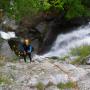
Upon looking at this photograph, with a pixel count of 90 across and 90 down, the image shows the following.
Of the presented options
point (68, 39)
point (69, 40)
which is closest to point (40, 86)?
point (69, 40)

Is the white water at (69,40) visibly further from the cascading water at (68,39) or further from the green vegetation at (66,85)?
the green vegetation at (66,85)

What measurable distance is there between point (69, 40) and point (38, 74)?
17.2 m

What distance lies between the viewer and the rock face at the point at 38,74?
13602 millimetres

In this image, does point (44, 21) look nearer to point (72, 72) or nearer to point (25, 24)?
point (25, 24)

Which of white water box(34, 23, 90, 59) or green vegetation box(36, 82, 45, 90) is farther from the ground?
green vegetation box(36, 82, 45, 90)

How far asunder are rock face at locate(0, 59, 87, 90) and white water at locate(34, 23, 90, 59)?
45.9 feet

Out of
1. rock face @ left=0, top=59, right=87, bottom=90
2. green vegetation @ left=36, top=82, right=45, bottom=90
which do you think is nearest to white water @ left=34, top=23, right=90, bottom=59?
rock face @ left=0, top=59, right=87, bottom=90

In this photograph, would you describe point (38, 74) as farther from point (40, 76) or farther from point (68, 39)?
point (68, 39)

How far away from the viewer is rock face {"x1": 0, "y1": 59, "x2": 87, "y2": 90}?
13602mm

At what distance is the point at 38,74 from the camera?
14359 millimetres

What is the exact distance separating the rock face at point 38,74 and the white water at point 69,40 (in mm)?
13996

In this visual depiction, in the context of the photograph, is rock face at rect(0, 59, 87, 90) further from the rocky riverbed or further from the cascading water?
the cascading water

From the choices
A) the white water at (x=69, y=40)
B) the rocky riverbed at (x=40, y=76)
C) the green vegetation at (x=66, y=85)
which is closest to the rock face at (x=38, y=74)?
the rocky riverbed at (x=40, y=76)

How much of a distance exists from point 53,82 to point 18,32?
59.4 feet
